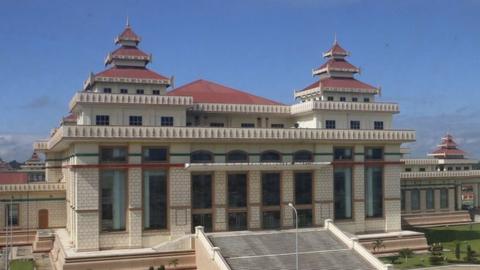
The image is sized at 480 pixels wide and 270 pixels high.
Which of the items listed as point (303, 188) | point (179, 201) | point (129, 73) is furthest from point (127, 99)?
point (303, 188)

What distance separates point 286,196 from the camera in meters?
44.3

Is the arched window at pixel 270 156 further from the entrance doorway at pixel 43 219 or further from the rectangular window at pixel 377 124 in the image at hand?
the entrance doorway at pixel 43 219

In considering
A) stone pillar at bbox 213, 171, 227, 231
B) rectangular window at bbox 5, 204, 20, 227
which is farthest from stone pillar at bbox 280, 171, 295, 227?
rectangular window at bbox 5, 204, 20, 227

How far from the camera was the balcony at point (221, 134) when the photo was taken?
38.6m

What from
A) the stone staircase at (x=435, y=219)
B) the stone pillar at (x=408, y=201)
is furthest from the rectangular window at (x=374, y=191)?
the stone pillar at (x=408, y=201)

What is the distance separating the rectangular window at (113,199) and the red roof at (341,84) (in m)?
20.7

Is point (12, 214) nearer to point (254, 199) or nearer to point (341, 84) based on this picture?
point (254, 199)

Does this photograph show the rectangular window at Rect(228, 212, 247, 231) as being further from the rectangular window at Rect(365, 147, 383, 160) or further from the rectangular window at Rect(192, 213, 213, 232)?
the rectangular window at Rect(365, 147, 383, 160)

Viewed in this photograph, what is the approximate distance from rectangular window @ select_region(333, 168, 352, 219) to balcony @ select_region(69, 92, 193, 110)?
1308cm

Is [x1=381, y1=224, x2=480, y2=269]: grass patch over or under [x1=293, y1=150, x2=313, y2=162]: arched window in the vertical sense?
under

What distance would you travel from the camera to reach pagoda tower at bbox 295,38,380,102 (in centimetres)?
5219

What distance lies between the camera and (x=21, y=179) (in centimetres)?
5531

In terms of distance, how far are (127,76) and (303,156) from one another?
15.3m

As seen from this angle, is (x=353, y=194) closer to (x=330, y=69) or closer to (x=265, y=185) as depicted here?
(x=265, y=185)
